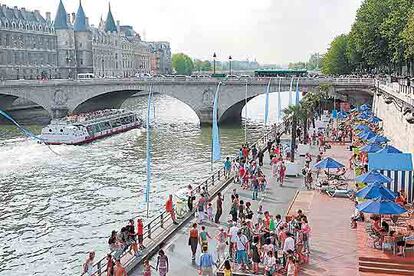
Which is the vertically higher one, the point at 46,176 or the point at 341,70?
the point at 341,70

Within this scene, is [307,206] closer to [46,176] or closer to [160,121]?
[46,176]

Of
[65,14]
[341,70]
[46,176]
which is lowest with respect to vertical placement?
[46,176]

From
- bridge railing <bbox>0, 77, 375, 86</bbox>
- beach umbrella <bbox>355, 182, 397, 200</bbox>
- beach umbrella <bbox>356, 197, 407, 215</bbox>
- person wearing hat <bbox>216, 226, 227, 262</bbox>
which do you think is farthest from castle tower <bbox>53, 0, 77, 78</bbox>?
beach umbrella <bbox>356, 197, 407, 215</bbox>

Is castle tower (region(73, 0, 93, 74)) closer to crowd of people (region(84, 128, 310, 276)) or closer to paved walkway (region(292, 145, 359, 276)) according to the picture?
paved walkway (region(292, 145, 359, 276))

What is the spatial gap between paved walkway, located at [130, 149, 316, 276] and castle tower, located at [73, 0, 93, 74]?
359 feet

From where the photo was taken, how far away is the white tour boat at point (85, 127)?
67562mm

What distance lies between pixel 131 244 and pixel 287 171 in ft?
57.5

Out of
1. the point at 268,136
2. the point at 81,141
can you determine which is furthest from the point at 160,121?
the point at 268,136

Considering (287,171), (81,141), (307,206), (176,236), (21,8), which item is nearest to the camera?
(176,236)

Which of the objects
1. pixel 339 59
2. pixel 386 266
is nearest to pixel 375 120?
pixel 386 266

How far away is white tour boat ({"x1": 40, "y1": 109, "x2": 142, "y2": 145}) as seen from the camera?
6756 centimetres

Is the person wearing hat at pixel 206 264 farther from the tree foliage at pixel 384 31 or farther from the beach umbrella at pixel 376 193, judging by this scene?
the tree foliage at pixel 384 31

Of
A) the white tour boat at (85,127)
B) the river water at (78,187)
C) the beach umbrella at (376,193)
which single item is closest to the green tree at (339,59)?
the river water at (78,187)

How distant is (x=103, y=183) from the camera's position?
4584cm
